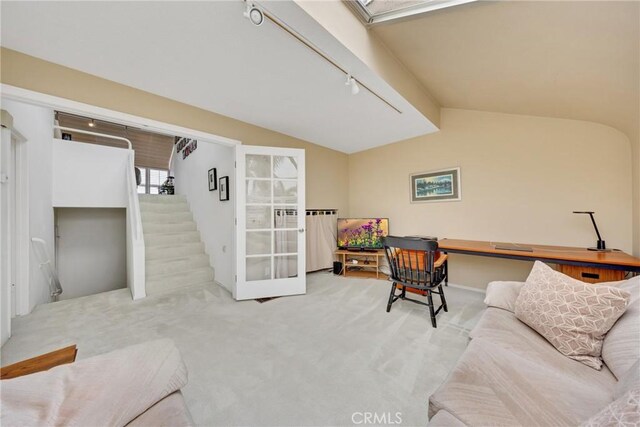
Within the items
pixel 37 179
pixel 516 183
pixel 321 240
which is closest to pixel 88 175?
pixel 37 179

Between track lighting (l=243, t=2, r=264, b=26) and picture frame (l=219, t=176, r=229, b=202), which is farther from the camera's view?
picture frame (l=219, t=176, r=229, b=202)

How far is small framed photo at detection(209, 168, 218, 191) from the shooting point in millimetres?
3820

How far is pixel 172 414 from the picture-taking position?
2.53 ft

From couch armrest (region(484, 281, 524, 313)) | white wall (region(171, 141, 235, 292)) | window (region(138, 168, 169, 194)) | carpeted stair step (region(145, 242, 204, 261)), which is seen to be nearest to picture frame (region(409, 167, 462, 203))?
couch armrest (region(484, 281, 524, 313))

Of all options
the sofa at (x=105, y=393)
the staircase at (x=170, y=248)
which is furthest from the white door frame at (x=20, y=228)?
the sofa at (x=105, y=393)

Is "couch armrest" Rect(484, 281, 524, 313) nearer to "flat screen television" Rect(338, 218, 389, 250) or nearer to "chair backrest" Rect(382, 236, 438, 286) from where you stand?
"chair backrest" Rect(382, 236, 438, 286)

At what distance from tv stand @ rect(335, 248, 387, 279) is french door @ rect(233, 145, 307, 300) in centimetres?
102

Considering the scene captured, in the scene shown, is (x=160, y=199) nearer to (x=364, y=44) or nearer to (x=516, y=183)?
(x=364, y=44)

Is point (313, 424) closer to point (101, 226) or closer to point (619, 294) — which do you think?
point (619, 294)

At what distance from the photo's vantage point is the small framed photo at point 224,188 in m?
3.43

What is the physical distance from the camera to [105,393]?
0.73 m

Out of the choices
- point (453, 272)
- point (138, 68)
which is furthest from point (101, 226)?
point (453, 272)

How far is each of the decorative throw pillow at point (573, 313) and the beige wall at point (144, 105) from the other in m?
3.18

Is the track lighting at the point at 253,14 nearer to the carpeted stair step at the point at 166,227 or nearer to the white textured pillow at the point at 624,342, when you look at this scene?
the white textured pillow at the point at 624,342
